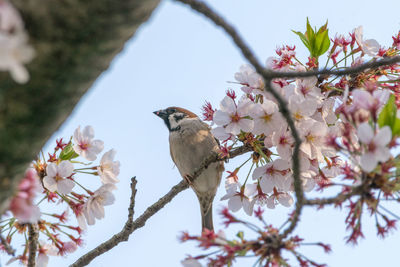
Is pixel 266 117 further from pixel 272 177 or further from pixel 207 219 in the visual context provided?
pixel 207 219

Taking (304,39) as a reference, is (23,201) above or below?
below

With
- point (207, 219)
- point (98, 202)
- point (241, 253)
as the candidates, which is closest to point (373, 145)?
point (241, 253)

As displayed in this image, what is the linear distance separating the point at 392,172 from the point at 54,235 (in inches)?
93.8

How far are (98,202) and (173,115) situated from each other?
11.4ft

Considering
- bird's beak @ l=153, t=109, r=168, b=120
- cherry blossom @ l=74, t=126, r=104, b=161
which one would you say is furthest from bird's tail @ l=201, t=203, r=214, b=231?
cherry blossom @ l=74, t=126, r=104, b=161

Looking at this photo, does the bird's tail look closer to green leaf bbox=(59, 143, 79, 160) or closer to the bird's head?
the bird's head

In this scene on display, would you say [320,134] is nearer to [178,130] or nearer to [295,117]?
[295,117]

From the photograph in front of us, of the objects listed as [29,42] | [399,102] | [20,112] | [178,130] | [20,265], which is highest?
[178,130]

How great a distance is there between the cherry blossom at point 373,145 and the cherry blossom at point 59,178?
2018 mm

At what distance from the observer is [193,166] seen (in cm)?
591

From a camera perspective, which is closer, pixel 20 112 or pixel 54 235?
pixel 20 112

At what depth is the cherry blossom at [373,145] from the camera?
206 centimetres

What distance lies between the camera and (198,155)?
5.90m

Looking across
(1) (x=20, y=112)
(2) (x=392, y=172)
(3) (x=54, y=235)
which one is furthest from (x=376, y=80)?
(1) (x=20, y=112)
